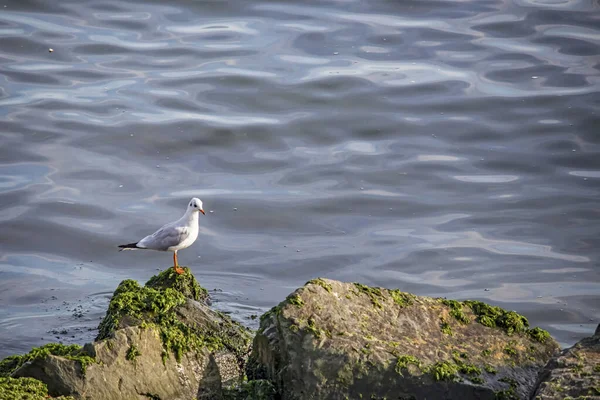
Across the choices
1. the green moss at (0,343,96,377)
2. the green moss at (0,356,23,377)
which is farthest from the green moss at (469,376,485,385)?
the green moss at (0,356,23,377)

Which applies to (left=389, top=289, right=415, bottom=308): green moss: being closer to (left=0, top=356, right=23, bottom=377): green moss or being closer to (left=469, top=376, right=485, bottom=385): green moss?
(left=469, top=376, right=485, bottom=385): green moss

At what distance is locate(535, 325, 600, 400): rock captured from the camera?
4602mm

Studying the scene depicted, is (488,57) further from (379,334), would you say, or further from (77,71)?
(379,334)

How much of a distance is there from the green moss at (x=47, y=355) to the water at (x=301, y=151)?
2.41 meters

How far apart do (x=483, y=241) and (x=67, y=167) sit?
706 centimetres

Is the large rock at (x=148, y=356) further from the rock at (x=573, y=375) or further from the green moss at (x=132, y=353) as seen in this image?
the rock at (x=573, y=375)

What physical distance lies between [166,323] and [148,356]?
2.27ft

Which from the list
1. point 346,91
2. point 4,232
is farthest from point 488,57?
point 4,232

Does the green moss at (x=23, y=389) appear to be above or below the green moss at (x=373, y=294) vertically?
below

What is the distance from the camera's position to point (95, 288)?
10.1 meters

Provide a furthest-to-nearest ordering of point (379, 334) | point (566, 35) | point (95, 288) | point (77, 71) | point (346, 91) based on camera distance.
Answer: point (566, 35)
point (77, 71)
point (346, 91)
point (95, 288)
point (379, 334)

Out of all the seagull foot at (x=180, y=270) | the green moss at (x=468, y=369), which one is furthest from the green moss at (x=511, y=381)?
the seagull foot at (x=180, y=270)

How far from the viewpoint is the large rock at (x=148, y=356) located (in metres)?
5.18

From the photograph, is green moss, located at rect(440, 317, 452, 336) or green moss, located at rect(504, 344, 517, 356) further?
green moss, located at rect(440, 317, 452, 336)
